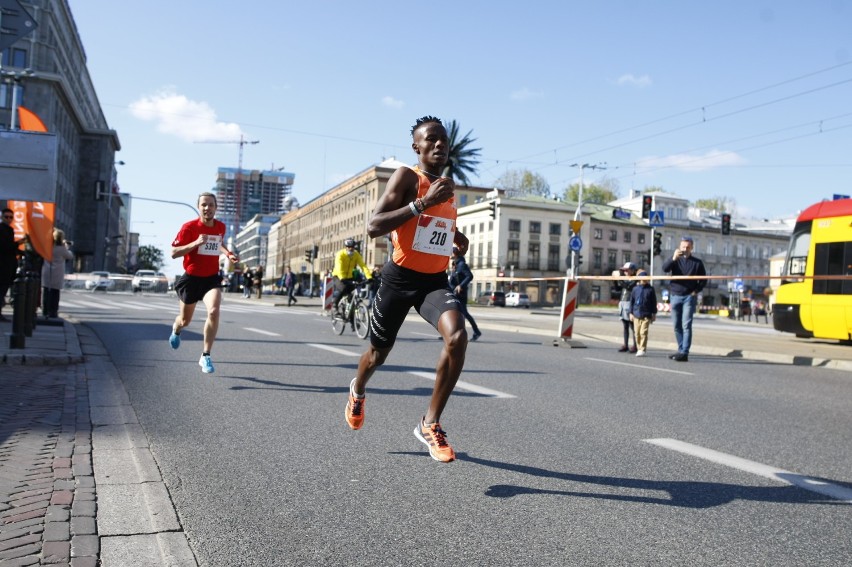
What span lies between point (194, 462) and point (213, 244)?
4.20 m

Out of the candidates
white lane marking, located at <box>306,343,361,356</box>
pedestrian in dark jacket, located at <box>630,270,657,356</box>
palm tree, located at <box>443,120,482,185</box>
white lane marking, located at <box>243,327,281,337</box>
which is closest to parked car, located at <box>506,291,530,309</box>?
palm tree, located at <box>443,120,482,185</box>

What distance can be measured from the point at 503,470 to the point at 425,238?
4.51 ft

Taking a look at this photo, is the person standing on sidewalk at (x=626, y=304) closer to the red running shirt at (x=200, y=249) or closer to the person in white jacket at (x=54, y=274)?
the red running shirt at (x=200, y=249)

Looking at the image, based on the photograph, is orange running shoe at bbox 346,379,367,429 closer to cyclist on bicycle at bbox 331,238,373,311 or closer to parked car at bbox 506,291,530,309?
cyclist on bicycle at bbox 331,238,373,311

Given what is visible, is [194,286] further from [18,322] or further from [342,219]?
[342,219]

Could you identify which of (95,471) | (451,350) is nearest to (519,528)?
(451,350)

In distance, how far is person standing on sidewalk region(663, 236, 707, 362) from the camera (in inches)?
506

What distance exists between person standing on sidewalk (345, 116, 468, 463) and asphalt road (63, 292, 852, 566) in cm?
50

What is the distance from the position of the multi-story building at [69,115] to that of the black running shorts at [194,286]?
63.9 metres

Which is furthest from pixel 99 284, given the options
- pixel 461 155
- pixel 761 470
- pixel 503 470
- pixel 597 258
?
pixel 597 258

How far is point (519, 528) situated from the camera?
11.1 feet

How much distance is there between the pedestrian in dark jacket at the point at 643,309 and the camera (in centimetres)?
1388

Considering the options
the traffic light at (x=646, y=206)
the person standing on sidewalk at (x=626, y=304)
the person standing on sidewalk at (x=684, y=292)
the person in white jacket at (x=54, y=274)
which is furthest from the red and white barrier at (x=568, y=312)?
the traffic light at (x=646, y=206)

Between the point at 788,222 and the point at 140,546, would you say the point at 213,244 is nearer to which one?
the point at 140,546
